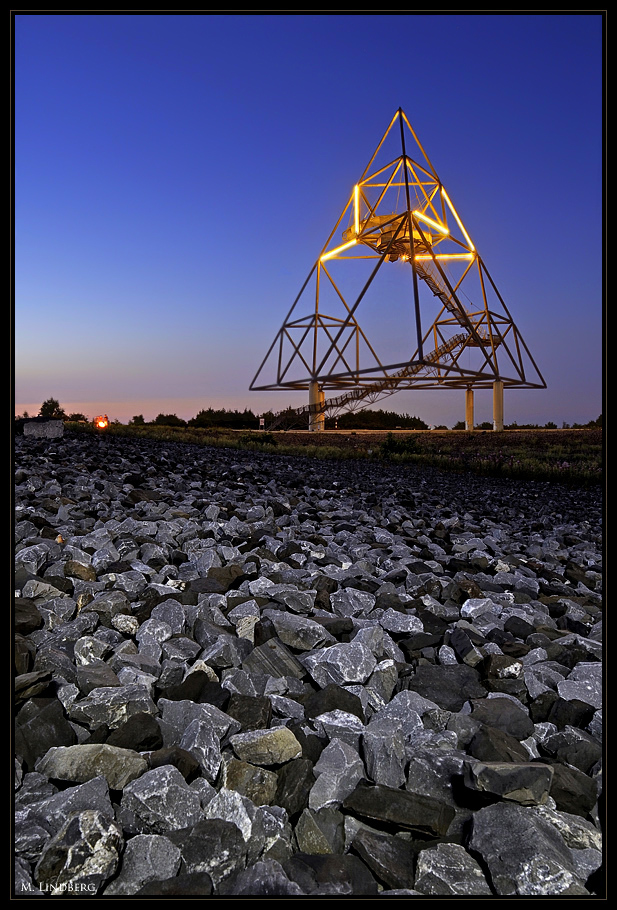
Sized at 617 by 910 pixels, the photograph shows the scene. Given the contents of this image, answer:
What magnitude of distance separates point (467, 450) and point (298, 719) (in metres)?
7.96

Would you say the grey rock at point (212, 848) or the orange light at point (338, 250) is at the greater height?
the orange light at point (338, 250)

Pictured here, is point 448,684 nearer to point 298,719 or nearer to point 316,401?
point 298,719

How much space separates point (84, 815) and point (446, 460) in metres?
8.95

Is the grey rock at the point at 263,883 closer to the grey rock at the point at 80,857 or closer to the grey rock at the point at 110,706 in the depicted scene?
the grey rock at the point at 80,857

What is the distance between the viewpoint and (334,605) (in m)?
2.27

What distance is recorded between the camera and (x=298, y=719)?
→ 1.50m

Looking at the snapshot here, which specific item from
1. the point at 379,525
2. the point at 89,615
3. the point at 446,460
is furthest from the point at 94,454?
the point at 446,460

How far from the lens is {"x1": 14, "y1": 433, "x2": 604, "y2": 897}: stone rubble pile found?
41.0 inches

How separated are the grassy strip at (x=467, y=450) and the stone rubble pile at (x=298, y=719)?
470 centimetres

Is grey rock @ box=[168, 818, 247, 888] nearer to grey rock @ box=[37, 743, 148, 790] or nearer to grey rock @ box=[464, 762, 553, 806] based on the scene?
grey rock @ box=[37, 743, 148, 790]

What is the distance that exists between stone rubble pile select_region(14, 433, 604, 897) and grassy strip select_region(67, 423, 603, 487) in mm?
4696

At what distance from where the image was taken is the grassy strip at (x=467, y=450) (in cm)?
743

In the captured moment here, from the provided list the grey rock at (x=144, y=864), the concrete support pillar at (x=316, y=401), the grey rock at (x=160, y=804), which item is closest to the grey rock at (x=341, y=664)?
the grey rock at (x=160, y=804)

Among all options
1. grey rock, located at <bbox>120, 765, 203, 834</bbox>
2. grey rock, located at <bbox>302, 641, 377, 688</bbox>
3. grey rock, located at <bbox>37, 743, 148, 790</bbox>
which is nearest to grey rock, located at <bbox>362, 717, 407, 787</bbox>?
grey rock, located at <bbox>302, 641, 377, 688</bbox>
